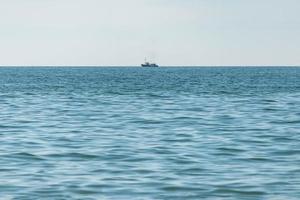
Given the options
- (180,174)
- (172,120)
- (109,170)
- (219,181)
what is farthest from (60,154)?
(172,120)

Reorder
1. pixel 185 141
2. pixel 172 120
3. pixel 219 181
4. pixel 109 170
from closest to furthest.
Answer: pixel 219 181 < pixel 109 170 < pixel 185 141 < pixel 172 120

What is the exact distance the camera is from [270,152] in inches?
817

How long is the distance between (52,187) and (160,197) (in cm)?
264

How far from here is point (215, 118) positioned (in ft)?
111

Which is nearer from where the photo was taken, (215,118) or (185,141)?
(185,141)

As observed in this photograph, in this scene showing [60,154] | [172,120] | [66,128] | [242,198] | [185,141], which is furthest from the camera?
[172,120]

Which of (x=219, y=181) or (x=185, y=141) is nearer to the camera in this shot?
(x=219, y=181)

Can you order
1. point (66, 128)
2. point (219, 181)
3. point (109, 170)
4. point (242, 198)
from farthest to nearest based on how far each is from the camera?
point (66, 128)
point (109, 170)
point (219, 181)
point (242, 198)

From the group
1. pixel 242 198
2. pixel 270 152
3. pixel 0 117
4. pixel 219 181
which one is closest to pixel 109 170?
pixel 219 181

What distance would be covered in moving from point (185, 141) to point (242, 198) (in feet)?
30.0

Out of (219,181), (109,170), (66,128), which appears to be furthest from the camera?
(66,128)

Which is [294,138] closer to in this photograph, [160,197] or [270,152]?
[270,152]

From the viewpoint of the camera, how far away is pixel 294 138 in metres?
24.5

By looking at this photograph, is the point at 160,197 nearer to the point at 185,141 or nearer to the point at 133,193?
the point at 133,193
